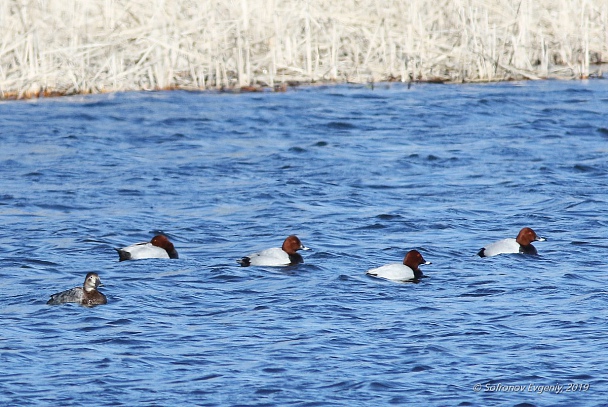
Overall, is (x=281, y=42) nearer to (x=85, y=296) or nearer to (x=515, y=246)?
(x=515, y=246)

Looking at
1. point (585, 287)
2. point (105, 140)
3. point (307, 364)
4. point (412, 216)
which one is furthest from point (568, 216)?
point (105, 140)

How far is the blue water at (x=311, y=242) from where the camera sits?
8.77 meters

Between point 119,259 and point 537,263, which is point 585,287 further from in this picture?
point 119,259

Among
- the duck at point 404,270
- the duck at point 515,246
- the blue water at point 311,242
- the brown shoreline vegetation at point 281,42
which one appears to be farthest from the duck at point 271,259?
the brown shoreline vegetation at point 281,42

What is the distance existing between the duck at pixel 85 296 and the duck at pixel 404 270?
3013mm

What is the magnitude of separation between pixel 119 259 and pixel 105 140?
7491mm

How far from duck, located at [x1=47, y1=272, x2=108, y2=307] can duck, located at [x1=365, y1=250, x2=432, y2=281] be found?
301 centimetres

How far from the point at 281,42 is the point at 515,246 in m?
11.5

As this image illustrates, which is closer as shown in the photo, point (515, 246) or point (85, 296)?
point (85, 296)

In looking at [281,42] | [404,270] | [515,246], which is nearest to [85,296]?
[404,270]

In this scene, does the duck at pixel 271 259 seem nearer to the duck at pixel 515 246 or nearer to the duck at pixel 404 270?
the duck at pixel 404 270

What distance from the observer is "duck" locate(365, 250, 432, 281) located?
1202 cm

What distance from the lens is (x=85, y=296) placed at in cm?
1083

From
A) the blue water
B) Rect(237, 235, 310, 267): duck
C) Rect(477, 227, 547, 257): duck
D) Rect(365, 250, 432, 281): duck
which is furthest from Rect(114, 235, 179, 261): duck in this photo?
Rect(477, 227, 547, 257): duck
